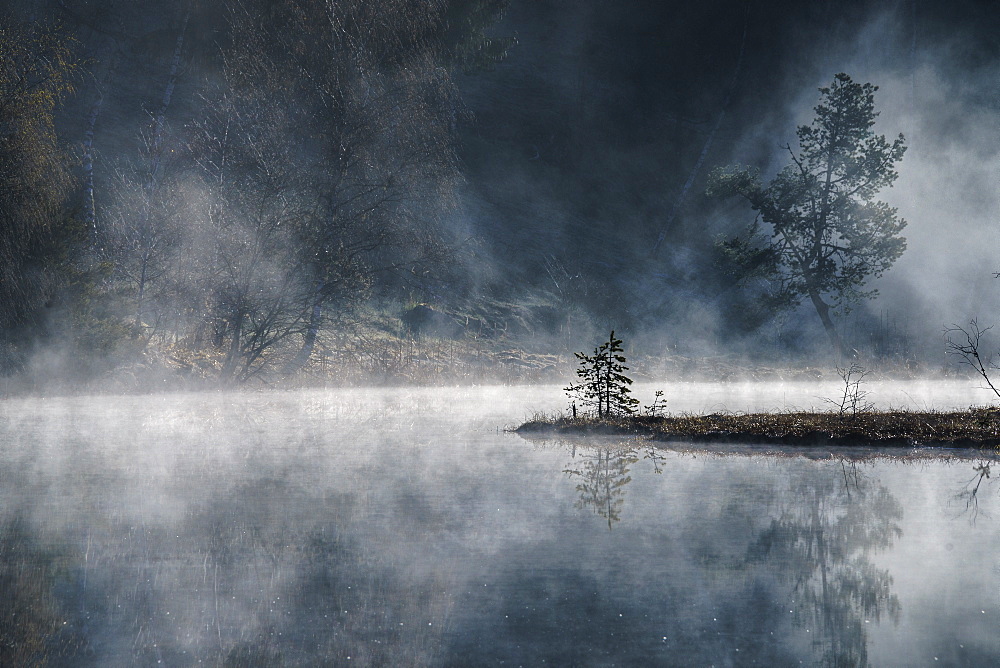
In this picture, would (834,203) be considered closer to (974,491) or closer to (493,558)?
(974,491)

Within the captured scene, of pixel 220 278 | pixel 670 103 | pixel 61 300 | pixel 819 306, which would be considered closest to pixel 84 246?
pixel 61 300

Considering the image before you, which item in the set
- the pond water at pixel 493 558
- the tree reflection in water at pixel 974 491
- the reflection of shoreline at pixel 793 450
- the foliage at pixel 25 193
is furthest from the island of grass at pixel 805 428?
the foliage at pixel 25 193

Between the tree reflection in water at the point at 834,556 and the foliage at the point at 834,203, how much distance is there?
38951 mm

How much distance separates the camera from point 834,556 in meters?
9.36

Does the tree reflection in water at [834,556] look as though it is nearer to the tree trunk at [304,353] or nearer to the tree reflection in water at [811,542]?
the tree reflection in water at [811,542]

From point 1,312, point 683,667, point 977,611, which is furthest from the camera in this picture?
point 1,312

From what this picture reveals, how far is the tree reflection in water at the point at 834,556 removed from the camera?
707 cm

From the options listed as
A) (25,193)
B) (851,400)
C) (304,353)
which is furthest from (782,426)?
(25,193)

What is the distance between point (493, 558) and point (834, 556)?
10.7 feet

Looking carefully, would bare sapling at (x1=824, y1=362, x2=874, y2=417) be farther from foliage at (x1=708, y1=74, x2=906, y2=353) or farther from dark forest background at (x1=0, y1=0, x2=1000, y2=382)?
dark forest background at (x1=0, y1=0, x2=1000, y2=382)

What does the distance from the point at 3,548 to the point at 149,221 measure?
998 inches

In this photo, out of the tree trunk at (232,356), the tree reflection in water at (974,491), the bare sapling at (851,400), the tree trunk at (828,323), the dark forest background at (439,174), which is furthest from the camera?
the tree trunk at (828,323)

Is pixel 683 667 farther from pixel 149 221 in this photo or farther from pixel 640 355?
pixel 640 355

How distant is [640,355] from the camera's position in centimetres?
5178
